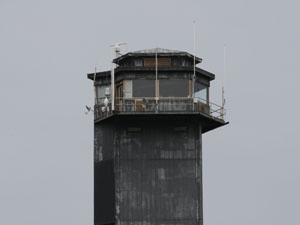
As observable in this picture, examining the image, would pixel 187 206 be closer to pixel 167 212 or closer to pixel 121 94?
pixel 167 212

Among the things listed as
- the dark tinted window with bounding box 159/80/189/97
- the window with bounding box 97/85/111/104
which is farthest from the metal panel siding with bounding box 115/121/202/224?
the window with bounding box 97/85/111/104

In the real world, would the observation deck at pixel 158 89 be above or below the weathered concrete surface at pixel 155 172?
above

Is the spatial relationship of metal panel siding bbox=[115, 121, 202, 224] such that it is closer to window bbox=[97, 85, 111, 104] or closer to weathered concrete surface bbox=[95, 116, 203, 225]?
weathered concrete surface bbox=[95, 116, 203, 225]

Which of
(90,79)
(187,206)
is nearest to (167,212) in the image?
(187,206)

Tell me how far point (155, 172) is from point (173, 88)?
284 inches

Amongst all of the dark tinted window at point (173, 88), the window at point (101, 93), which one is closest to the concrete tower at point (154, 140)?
the dark tinted window at point (173, 88)

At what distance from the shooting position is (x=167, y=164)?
324ft

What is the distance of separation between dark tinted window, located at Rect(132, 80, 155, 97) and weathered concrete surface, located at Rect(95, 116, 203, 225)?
211 cm

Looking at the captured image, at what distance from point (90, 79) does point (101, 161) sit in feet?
25.5

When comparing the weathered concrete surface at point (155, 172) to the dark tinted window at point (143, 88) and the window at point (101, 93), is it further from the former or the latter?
the window at point (101, 93)

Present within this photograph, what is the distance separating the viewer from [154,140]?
99.0 m

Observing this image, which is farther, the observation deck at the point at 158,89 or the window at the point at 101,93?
the window at the point at 101,93

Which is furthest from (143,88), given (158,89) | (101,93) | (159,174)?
(159,174)

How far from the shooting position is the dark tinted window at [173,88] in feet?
324
